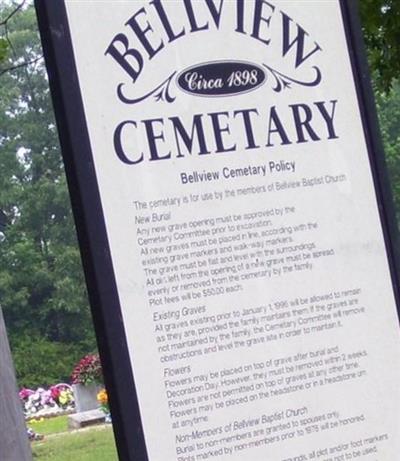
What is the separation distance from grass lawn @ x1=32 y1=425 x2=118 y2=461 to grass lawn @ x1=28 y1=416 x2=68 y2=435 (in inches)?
45.0

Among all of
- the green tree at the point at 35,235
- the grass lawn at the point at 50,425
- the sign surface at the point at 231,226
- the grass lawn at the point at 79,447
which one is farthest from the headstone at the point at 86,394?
the green tree at the point at 35,235

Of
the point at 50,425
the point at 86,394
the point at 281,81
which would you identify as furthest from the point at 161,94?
the point at 50,425

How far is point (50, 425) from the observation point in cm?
1670

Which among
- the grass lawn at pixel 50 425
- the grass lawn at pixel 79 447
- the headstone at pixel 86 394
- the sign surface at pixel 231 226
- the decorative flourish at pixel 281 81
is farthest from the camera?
the headstone at pixel 86 394

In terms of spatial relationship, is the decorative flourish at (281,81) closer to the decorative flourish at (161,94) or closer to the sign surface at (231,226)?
the sign surface at (231,226)

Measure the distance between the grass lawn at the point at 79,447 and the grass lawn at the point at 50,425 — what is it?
1.14m

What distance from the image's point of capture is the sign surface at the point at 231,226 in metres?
2.78

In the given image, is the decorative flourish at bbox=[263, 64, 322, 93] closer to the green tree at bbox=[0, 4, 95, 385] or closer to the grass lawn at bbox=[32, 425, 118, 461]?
the grass lawn at bbox=[32, 425, 118, 461]

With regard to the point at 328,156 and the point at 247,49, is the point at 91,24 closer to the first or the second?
the point at 247,49

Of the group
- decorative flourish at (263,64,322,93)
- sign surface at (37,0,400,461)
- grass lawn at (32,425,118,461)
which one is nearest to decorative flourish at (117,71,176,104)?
sign surface at (37,0,400,461)

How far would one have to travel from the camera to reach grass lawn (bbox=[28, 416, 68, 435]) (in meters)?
15.7

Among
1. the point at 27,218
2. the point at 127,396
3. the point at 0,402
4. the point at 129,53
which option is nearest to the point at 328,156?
the point at 129,53

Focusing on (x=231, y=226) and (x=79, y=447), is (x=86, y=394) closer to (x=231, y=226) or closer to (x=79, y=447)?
(x=79, y=447)

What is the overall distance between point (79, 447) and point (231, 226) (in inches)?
405
